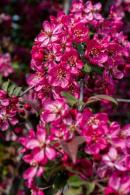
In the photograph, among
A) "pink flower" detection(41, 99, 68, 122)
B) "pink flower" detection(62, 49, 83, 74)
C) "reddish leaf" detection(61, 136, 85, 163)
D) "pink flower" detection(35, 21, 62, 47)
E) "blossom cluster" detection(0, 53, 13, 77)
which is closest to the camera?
"reddish leaf" detection(61, 136, 85, 163)

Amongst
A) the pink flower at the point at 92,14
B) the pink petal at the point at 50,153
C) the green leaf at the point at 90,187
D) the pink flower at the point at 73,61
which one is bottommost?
the green leaf at the point at 90,187

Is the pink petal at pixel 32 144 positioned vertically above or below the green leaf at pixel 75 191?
above

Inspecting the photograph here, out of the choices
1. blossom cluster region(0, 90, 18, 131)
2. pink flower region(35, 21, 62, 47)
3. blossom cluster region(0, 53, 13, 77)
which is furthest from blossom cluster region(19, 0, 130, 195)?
blossom cluster region(0, 53, 13, 77)

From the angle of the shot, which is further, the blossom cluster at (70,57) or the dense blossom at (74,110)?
the blossom cluster at (70,57)

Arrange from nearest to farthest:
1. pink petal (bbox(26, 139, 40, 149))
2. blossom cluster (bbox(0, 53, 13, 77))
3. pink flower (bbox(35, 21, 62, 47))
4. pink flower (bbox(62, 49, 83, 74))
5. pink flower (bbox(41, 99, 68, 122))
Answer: pink petal (bbox(26, 139, 40, 149)), pink flower (bbox(41, 99, 68, 122)), pink flower (bbox(62, 49, 83, 74)), pink flower (bbox(35, 21, 62, 47)), blossom cluster (bbox(0, 53, 13, 77))

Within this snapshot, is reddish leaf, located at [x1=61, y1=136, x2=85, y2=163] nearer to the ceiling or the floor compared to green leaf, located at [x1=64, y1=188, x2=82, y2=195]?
nearer to the ceiling

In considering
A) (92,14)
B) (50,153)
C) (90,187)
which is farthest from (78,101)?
(92,14)

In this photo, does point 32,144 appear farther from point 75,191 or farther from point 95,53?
point 95,53

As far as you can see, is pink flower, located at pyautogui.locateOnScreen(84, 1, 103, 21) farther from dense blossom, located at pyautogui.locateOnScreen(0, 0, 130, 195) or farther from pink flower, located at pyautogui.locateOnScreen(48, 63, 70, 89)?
pink flower, located at pyautogui.locateOnScreen(48, 63, 70, 89)

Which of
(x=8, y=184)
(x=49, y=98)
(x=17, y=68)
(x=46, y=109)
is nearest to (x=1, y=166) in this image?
(x=8, y=184)

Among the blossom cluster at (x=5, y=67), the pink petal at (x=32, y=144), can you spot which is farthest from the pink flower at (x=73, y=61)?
the blossom cluster at (x=5, y=67)

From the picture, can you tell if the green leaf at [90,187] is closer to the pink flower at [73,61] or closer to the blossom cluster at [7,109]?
the pink flower at [73,61]

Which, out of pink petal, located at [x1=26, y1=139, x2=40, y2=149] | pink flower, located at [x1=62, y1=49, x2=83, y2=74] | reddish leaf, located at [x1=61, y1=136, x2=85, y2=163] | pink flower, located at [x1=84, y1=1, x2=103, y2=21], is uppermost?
pink flower, located at [x1=84, y1=1, x2=103, y2=21]
